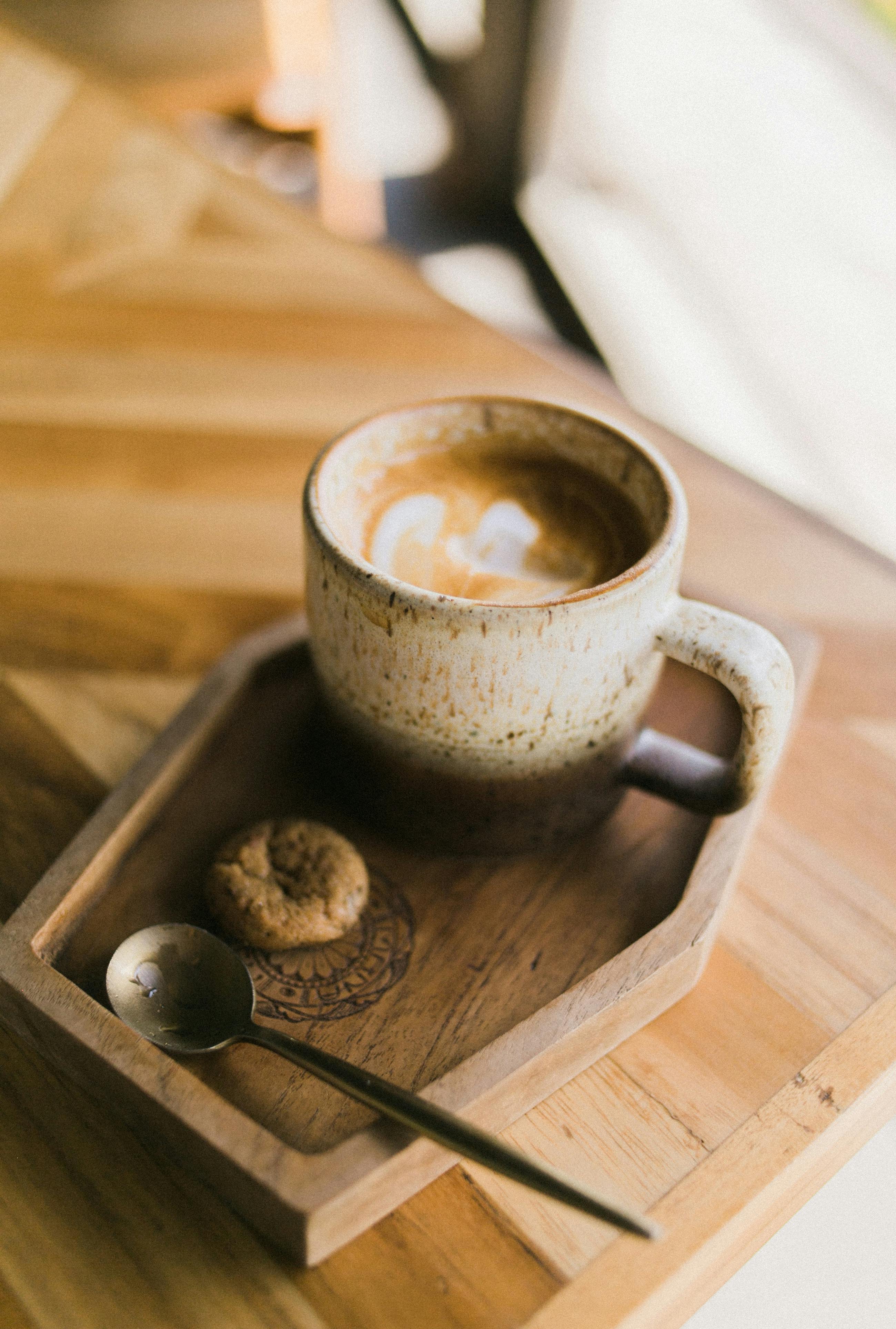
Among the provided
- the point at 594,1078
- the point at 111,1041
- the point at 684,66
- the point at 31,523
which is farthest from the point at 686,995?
the point at 684,66

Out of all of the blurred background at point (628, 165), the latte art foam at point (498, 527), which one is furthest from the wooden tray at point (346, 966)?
the blurred background at point (628, 165)

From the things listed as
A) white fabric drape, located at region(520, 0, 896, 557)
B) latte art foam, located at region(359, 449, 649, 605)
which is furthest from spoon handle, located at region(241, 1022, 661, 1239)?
white fabric drape, located at region(520, 0, 896, 557)

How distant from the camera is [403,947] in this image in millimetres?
551

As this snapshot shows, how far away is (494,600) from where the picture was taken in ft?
1.93

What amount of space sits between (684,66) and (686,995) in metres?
2.15

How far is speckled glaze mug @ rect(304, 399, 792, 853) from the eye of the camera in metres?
0.50

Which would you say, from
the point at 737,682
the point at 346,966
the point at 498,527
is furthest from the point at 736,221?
the point at 346,966

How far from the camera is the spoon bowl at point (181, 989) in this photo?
1.62ft

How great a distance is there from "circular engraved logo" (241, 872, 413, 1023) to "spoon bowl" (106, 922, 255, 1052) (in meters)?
0.01

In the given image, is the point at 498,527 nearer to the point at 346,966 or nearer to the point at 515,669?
the point at 515,669

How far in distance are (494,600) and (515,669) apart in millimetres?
99

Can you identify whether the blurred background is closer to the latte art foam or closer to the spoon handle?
the latte art foam

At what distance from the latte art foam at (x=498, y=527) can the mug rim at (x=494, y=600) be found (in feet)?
0.05

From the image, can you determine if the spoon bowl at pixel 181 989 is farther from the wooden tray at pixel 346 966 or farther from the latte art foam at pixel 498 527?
the latte art foam at pixel 498 527
